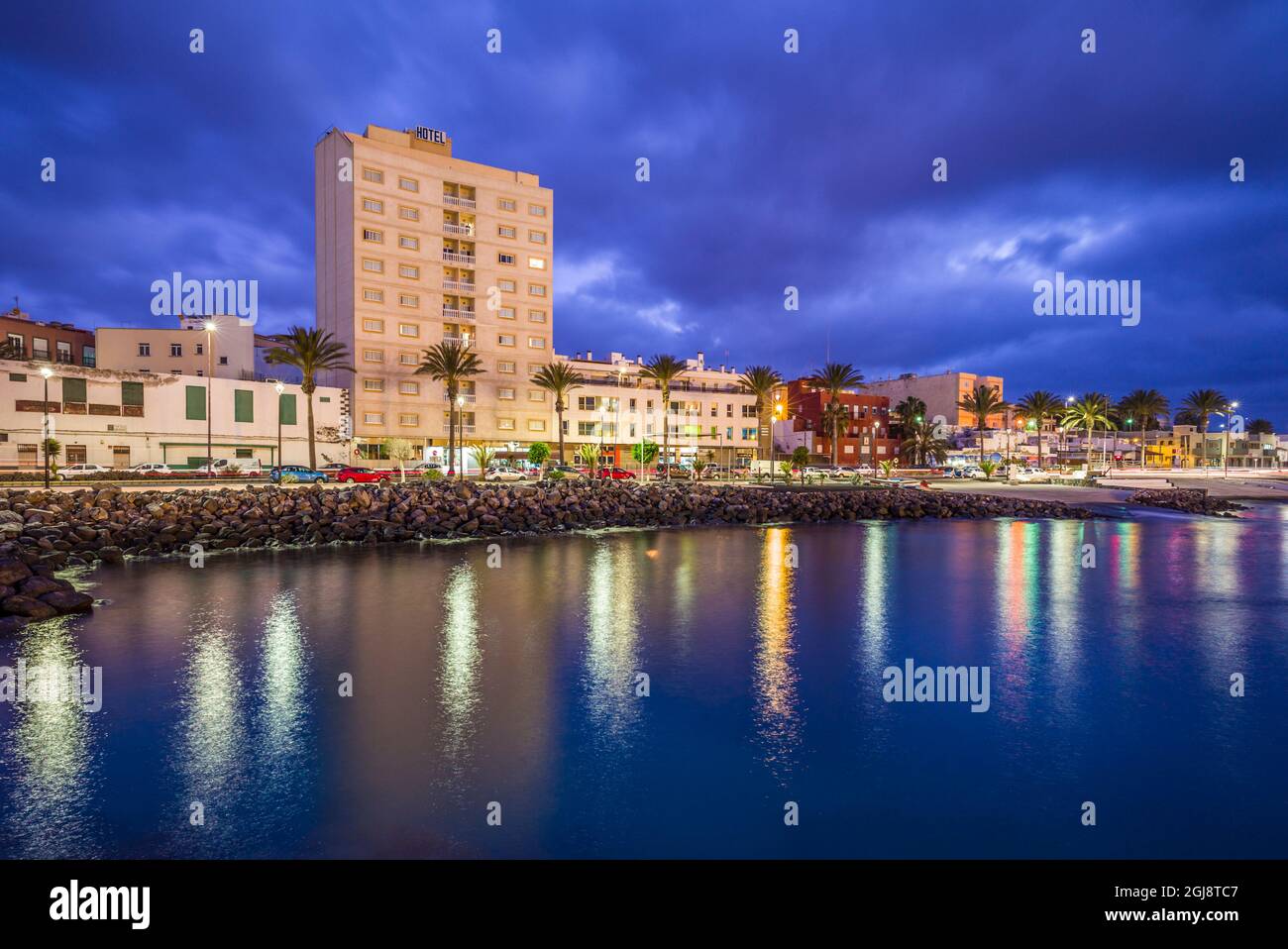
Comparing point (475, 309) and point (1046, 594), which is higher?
point (475, 309)

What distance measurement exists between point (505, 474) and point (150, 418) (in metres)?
30.1

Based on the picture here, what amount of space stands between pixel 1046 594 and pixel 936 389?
128845 mm

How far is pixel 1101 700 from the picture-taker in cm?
938

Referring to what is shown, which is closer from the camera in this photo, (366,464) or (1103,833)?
(1103,833)

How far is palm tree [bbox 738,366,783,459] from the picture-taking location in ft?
275

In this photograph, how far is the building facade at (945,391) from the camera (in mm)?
131375

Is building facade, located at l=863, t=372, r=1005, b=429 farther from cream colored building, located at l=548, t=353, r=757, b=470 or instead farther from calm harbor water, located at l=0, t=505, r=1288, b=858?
calm harbor water, located at l=0, t=505, r=1288, b=858

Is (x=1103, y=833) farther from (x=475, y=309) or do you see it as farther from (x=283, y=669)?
(x=475, y=309)

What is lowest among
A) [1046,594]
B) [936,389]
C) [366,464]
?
[1046,594]

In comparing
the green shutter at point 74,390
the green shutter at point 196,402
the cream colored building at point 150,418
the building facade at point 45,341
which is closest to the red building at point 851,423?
the cream colored building at point 150,418

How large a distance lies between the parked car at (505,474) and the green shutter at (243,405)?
23.6 m

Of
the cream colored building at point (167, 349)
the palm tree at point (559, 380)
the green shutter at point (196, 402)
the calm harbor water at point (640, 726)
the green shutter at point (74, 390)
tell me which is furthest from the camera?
the palm tree at point (559, 380)

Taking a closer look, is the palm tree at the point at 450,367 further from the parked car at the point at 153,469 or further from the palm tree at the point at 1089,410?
the palm tree at the point at 1089,410

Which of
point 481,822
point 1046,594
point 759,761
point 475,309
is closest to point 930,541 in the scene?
point 1046,594
